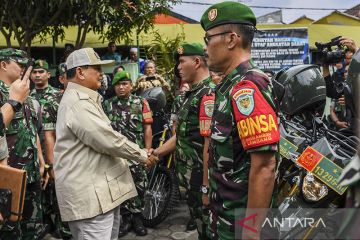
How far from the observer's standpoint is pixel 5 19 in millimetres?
7660

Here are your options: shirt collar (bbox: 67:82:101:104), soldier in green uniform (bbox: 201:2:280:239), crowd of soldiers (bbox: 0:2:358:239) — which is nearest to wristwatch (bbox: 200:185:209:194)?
crowd of soldiers (bbox: 0:2:358:239)

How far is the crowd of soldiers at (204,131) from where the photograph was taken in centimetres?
171

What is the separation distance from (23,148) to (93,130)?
1091 millimetres

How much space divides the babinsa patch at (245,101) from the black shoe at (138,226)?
3.05 metres

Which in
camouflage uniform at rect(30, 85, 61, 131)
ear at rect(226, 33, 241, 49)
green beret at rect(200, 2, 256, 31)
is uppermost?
green beret at rect(200, 2, 256, 31)

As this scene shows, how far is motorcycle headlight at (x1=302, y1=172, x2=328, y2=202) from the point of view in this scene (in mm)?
2490

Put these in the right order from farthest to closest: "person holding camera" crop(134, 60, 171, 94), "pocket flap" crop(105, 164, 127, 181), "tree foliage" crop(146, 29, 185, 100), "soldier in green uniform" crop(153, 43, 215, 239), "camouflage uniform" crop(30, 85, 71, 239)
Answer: "tree foliage" crop(146, 29, 185, 100), "person holding camera" crop(134, 60, 171, 94), "camouflage uniform" crop(30, 85, 71, 239), "soldier in green uniform" crop(153, 43, 215, 239), "pocket flap" crop(105, 164, 127, 181)

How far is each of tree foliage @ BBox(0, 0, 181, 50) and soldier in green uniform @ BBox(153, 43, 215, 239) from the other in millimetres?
4221

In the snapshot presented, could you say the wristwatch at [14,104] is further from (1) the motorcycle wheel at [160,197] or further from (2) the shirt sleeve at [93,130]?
(1) the motorcycle wheel at [160,197]

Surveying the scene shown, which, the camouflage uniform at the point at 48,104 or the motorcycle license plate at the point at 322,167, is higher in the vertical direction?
the camouflage uniform at the point at 48,104

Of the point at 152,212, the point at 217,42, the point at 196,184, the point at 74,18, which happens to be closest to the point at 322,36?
the point at 74,18

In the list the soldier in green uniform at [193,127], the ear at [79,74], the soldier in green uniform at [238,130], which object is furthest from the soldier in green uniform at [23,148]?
the soldier in green uniform at [238,130]

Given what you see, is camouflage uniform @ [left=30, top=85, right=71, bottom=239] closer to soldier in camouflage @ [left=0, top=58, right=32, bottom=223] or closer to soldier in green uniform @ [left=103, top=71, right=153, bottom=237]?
soldier in green uniform @ [left=103, top=71, right=153, bottom=237]

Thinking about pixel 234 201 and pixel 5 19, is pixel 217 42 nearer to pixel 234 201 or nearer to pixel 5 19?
pixel 234 201
